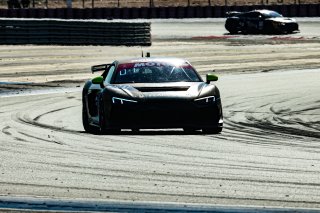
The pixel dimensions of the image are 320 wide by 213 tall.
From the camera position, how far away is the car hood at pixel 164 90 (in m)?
15.0

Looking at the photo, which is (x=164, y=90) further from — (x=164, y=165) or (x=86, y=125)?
(x=164, y=165)

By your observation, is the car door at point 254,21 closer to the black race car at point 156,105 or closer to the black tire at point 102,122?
the black race car at point 156,105

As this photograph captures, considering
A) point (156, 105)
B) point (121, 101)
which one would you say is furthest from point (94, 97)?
point (156, 105)

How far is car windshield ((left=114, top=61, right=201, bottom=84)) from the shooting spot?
621 inches

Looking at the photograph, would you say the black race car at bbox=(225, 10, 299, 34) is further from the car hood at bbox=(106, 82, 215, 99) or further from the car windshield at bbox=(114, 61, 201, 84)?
the car hood at bbox=(106, 82, 215, 99)

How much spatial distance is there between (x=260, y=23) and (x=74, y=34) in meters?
15.1

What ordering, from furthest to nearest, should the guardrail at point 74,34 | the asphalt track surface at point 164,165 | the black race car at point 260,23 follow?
the black race car at point 260,23 < the guardrail at point 74,34 < the asphalt track surface at point 164,165

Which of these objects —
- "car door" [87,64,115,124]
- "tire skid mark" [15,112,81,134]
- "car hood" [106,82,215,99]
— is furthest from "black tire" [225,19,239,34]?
"car hood" [106,82,215,99]

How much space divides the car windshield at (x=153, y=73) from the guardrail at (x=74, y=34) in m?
25.2

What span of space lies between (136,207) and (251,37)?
43987mm

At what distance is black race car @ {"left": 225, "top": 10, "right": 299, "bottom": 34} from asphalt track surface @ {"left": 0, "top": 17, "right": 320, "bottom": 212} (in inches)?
1331

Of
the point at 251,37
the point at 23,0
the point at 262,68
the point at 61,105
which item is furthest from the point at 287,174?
the point at 23,0

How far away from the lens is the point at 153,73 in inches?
626


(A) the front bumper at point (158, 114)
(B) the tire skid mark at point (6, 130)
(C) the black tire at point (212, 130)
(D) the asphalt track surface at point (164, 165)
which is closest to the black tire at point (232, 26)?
(D) the asphalt track surface at point (164, 165)
